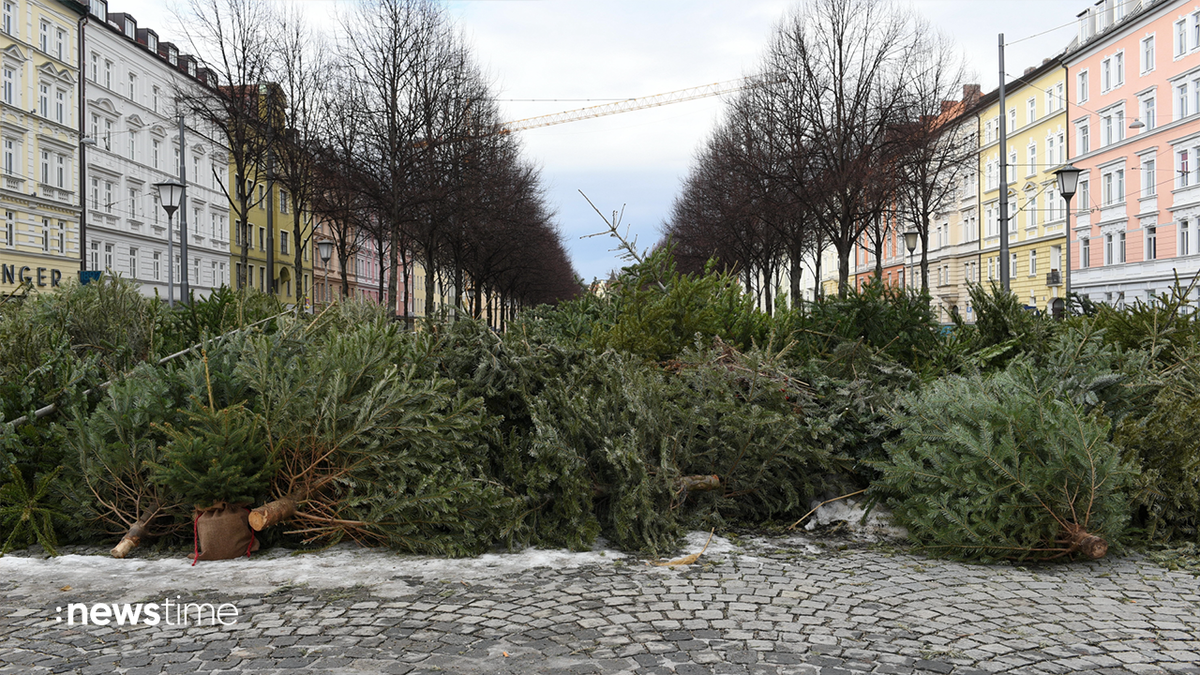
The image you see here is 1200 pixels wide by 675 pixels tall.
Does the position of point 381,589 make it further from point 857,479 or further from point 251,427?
point 857,479

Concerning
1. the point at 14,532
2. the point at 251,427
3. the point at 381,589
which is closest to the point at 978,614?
the point at 381,589

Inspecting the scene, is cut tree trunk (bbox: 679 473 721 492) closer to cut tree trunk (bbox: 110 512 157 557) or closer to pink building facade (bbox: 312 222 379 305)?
cut tree trunk (bbox: 110 512 157 557)

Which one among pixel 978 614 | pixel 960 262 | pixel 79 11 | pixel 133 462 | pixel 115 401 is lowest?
pixel 978 614

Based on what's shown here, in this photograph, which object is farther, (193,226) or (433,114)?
(193,226)

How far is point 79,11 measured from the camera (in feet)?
147

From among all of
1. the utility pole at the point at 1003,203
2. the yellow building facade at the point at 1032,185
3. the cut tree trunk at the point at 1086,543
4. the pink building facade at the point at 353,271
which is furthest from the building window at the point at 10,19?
the yellow building facade at the point at 1032,185

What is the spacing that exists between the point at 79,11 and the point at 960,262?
60516 mm

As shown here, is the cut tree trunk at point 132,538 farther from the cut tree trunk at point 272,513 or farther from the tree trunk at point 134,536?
the cut tree trunk at point 272,513

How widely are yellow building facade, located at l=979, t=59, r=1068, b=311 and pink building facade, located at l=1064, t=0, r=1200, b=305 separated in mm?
1813

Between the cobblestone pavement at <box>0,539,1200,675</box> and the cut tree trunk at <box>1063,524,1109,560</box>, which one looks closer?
the cobblestone pavement at <box>0,539,1200,675</box>

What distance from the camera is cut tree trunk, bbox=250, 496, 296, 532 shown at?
218 inches

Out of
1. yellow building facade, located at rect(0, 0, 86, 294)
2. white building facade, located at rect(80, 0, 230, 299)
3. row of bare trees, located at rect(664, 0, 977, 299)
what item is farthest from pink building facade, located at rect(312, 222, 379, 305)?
row of bare trees, located at rect(664, 0, 977, 299)

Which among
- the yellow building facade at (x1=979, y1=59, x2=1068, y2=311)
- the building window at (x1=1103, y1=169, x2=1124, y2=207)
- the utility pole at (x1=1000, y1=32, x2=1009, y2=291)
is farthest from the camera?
the yellow building facade at (x1=979, y1=59, x2=1068, y2=311)

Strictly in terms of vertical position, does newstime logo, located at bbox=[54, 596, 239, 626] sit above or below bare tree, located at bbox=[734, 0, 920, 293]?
below
